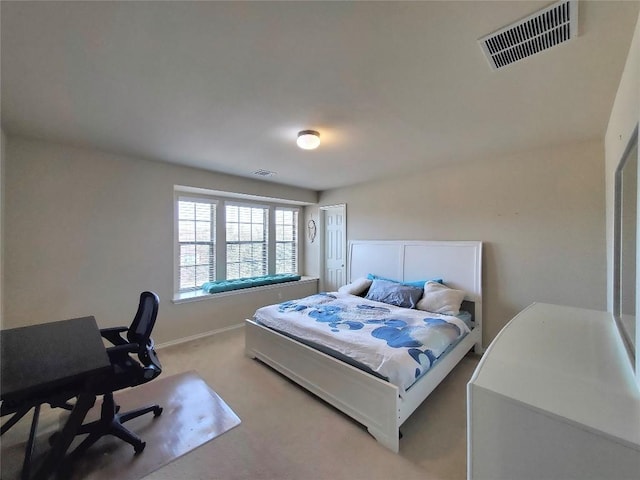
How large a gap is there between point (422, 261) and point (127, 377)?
12.0ft

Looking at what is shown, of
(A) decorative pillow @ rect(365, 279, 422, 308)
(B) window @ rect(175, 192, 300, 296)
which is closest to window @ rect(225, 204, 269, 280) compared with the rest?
(B) window @ rect(175, 192, 300, 296)

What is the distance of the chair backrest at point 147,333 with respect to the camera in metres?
1.96

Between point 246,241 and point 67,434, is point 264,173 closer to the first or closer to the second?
point 246,241

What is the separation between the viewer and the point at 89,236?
3014mm

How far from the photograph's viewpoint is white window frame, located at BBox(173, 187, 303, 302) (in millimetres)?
4145

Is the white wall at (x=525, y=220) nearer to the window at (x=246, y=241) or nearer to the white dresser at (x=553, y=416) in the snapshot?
the white dresser at (x=553, y=416)

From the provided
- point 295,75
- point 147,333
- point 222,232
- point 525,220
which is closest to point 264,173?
point 222,232

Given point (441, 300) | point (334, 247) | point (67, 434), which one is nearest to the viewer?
point (67, 434)

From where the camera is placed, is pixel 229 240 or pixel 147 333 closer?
pixel 147 333

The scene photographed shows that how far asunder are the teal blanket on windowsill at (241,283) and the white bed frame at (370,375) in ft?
3.80

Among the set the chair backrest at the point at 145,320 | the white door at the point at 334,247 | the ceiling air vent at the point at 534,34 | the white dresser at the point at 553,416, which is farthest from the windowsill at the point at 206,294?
the ceiling air vent at the point at 534,34

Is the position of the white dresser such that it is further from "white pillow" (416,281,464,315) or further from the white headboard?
the white headboard

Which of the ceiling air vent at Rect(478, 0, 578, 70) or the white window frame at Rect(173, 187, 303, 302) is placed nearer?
the ceiling air vent at Rect(478, 0, 578, 70)

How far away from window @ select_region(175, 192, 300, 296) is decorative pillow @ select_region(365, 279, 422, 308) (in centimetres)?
Result: 242
